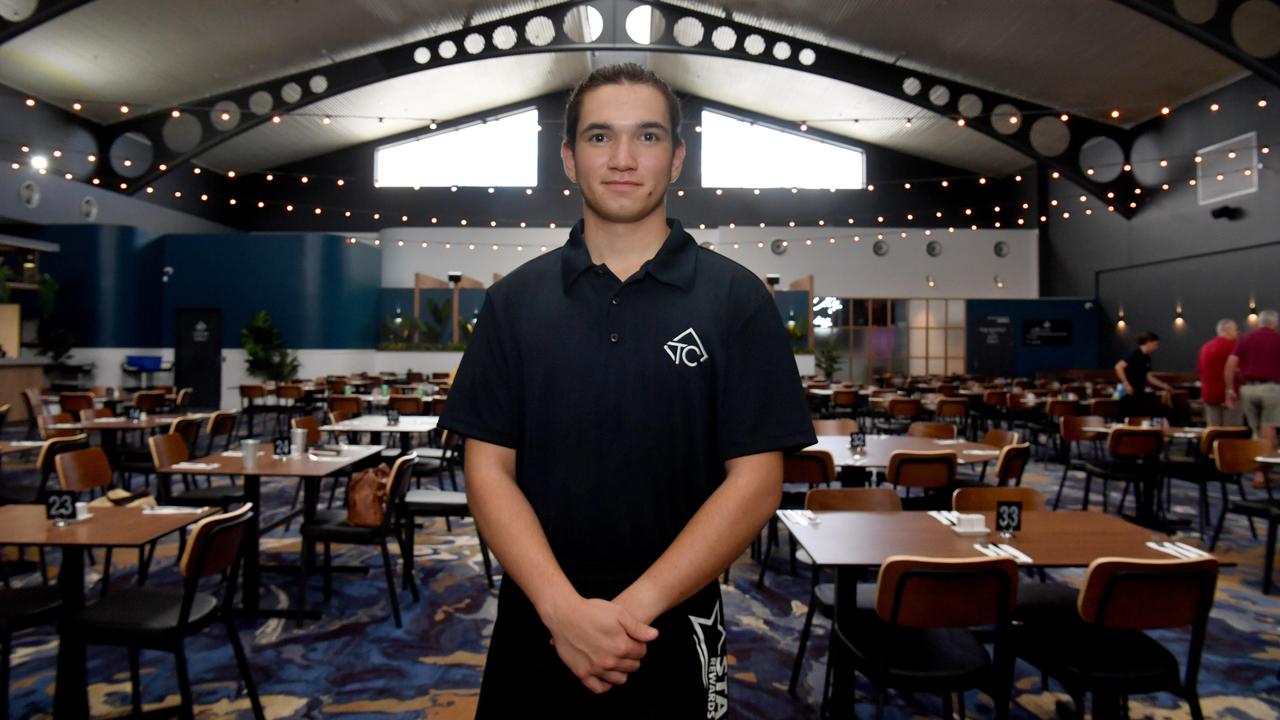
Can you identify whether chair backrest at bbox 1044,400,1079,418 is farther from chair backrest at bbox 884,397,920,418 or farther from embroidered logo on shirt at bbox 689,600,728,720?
embroidered logo on shirt at bbox 689,600,728,720

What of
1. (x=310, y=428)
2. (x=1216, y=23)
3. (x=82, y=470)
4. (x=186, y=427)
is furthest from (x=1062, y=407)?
(x=82, y=470)

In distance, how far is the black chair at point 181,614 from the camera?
2.32 metres

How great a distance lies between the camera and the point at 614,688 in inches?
37.9

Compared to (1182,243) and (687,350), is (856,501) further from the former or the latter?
(1182,243)

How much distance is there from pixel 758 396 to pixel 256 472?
336 cm

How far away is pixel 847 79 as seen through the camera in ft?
41.5

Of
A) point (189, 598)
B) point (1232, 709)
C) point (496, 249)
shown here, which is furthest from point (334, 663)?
point (496, 249)

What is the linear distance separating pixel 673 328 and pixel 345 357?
14.9 m

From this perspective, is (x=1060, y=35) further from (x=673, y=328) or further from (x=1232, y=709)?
(x=673, y=328)

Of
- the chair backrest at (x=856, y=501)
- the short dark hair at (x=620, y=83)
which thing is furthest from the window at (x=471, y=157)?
the short dark hair at (x=620, y=83)

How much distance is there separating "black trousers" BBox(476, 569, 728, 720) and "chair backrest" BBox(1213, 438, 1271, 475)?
16.0 ft

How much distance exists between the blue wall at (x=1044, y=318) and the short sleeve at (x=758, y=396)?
16.3m

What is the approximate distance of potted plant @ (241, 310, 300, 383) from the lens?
44.5 ft

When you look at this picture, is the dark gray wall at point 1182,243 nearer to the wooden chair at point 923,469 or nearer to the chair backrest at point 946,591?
the wooden chair at point 923,469
